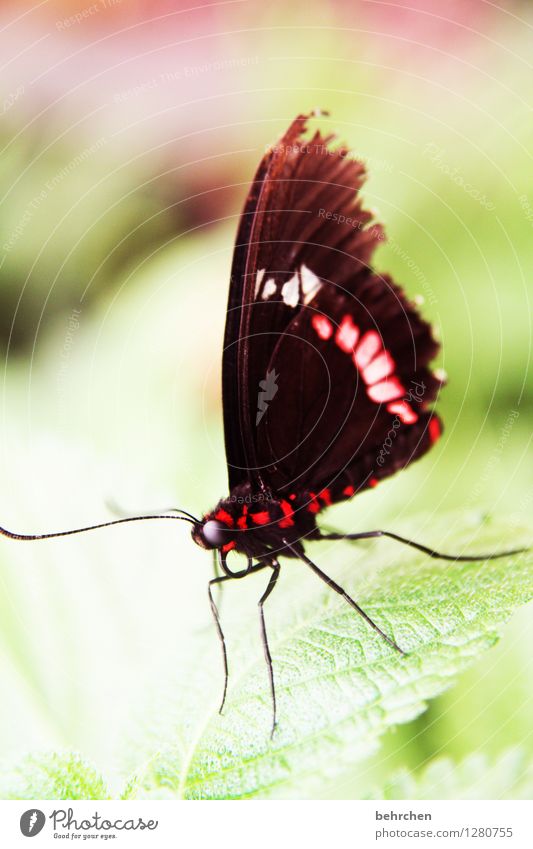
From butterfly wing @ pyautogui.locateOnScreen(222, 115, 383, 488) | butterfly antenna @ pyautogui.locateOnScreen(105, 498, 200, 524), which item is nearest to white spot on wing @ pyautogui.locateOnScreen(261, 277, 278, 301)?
butterfly wing @ pyautogui.locateOnScreen(222, 115, 383, 488)

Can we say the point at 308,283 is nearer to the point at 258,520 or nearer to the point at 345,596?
the point at 258,520

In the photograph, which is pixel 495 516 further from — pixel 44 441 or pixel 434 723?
pixel 44 441

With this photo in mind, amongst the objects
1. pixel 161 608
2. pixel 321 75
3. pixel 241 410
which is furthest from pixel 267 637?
pixel 321 75

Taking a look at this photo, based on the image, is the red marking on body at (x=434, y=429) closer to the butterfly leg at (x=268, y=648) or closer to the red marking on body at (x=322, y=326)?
the red marking on body at (x=322, y=326)

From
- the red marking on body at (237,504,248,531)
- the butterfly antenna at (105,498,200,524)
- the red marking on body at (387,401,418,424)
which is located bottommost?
the red marking on body at (237,504,248,531)

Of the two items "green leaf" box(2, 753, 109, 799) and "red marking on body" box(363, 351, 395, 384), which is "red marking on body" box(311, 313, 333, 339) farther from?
"green leaf" box(2, 753, 109, 799)
